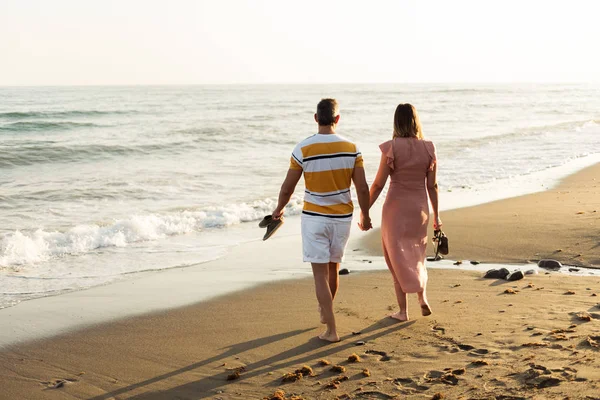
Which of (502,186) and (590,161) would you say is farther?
(590,161)

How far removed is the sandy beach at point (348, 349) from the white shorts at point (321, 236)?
→ 0.65 meters

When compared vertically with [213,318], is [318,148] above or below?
above

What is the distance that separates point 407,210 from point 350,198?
64 cm

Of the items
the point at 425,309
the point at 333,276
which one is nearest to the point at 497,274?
the point at 425,309

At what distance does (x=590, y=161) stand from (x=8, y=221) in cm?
1417

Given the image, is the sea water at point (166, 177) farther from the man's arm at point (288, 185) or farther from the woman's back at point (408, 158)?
the woman's back at point (408, 158)

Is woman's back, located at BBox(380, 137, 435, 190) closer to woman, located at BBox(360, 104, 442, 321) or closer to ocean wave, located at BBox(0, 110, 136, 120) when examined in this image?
woman, located at BBox(360, 104, 442, 321)

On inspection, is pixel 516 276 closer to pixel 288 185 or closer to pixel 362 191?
pixel 362 191

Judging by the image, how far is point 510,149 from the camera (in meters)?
22.0

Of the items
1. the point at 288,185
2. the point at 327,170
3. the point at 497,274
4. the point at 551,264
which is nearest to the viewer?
the point at 327,170

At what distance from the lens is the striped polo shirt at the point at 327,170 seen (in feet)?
16.3

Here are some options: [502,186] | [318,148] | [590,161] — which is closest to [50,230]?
[318,148]

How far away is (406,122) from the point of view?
539 centimetres

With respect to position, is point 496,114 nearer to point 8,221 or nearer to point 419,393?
point 8,221
